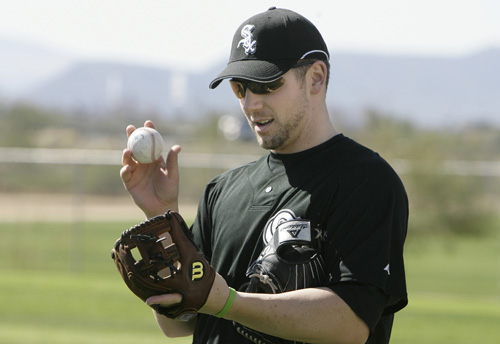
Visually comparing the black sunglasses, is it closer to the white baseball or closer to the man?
the man

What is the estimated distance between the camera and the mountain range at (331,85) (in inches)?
1063

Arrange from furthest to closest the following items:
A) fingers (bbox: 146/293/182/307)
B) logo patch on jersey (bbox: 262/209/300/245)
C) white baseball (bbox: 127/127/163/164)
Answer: white baseball (bbox: 127/127/163/164) < logo patch on jersey (bbox: 262/209/300/245) < fingers (bbox: 146/293/182/307)

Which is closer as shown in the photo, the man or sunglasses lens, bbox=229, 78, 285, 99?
the man

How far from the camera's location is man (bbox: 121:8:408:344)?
269 cm

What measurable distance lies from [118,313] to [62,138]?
116 feet

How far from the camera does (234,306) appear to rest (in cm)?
264

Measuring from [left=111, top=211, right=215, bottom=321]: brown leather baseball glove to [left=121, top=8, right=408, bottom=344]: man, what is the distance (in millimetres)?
46

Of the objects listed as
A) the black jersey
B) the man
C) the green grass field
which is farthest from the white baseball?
the green grass field

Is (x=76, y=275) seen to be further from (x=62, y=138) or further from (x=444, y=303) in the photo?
(x=62, y=138)

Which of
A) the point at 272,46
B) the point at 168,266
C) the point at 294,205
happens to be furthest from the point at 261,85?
the point at 168,266

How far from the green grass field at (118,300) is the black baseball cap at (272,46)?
20.6 ft

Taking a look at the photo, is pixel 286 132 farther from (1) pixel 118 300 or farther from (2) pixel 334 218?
(1) pixel 118 300

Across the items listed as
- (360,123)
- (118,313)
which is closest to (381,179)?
(118,313)

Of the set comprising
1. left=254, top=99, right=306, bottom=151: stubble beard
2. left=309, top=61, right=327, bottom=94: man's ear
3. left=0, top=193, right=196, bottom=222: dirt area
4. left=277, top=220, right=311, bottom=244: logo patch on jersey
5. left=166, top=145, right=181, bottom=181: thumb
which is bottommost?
left=0, top=193, right=196, bottom=222: dirt area
